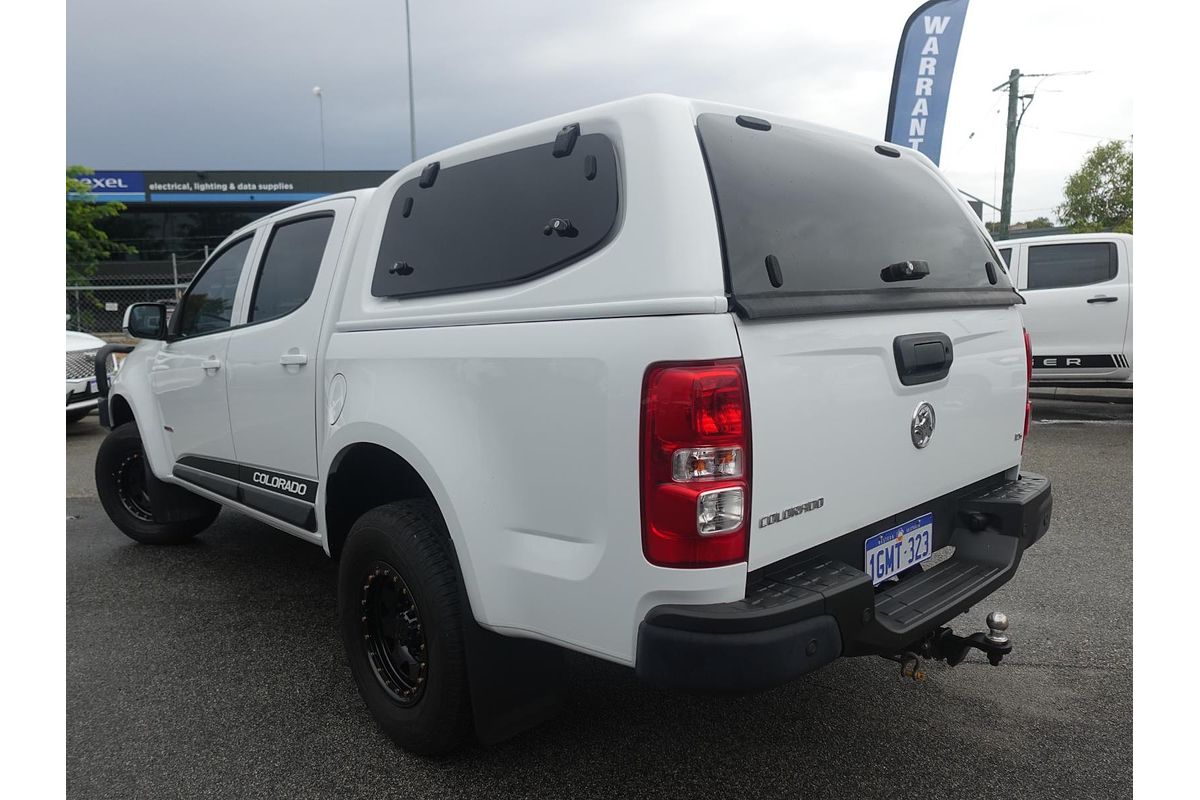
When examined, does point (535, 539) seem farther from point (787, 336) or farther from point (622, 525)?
point (787, 336)

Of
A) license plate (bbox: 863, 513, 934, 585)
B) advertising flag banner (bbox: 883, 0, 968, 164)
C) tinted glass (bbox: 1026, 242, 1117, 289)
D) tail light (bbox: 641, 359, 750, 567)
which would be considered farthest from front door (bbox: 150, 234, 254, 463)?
advertising flag banner (bbox: 883, 0, 968, 164)

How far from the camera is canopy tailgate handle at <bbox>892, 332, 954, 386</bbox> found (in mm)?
2371

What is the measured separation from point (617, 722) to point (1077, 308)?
7.82 m

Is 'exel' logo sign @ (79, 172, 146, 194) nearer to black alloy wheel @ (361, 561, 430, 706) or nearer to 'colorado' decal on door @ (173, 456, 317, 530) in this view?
'colorado' decal on door @ (173, 456, 317, 530)

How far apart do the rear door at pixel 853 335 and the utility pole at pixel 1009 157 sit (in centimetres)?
2001

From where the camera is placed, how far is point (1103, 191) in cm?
3916

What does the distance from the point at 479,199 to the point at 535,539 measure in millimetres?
1110

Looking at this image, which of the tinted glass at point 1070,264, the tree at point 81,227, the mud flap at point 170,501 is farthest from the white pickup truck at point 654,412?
the tree at point 81,227

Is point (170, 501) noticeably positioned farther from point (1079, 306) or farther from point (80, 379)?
point (1079, 306)

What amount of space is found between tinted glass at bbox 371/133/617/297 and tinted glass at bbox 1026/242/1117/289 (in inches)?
317

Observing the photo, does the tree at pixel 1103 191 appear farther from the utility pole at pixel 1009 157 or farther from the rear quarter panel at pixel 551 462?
the rear quarter panel at pixel 551 462

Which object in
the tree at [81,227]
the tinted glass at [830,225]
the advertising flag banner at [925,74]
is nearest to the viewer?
the tinted glass at [830,225]

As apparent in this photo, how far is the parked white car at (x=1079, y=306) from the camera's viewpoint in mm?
8492

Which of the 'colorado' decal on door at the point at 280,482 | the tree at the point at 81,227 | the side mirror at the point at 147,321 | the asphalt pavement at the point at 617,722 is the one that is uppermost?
the tree at the point at 81,227
